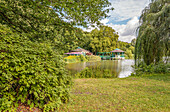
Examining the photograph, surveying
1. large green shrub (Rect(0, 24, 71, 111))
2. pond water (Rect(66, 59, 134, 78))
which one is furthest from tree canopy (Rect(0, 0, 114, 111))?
pond water (Rect(66, 59, 134, 78))

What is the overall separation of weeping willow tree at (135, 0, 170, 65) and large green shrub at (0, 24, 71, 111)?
22.2 feet

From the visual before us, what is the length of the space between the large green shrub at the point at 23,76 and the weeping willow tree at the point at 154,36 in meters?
6.76

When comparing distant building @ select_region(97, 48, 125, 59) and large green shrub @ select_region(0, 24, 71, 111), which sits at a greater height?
distant building @ select_region(97, 48, 125, 59)

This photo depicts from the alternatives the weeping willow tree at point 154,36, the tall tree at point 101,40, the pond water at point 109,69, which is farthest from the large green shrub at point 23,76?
the tall tree at point 101,40

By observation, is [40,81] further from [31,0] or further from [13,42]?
[31,0]

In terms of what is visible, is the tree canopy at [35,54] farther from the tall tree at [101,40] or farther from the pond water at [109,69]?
the tall tree at [101,40]

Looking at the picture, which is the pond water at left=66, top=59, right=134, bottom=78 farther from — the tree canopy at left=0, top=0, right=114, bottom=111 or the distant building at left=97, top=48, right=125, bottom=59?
the distant building at left=97, top=48, right=125, bottom=59

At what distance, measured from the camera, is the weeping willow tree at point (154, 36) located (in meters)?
6.69

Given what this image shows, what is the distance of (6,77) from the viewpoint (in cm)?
183

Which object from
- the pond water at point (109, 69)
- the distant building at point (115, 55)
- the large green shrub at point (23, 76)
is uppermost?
the distant building at point (115, 55)

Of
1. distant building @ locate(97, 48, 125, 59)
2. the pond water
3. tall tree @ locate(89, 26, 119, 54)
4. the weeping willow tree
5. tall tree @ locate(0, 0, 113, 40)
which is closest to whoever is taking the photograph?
tall tree @ locate(0, 0, 113, 40)

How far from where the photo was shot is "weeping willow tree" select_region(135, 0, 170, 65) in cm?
669

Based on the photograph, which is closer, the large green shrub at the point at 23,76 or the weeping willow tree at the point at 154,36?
the large green shrub at the point at 23,76

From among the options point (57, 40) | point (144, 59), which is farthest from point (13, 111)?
point (144, 59)
